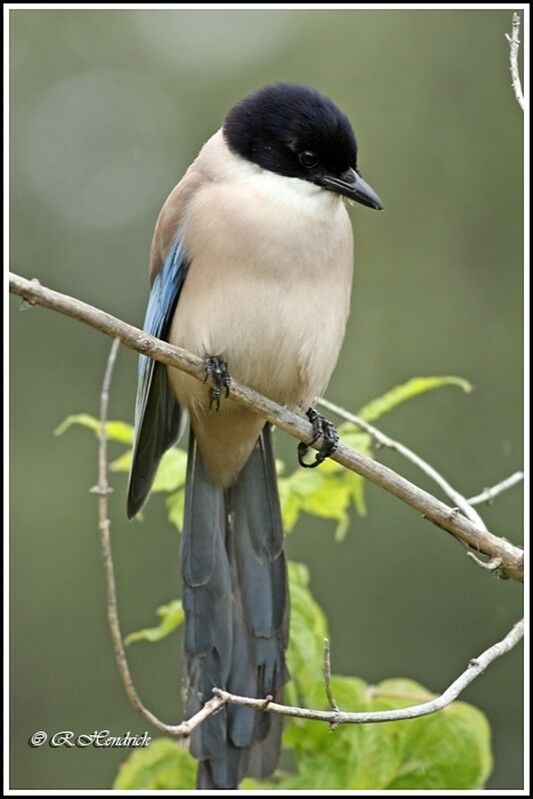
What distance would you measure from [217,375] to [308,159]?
597 mm

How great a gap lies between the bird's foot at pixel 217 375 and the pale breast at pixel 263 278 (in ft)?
0.17

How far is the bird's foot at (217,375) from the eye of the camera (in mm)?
2889

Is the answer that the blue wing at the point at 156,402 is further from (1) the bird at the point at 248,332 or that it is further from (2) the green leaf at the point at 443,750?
(2) the green leaf at the point at 443,750

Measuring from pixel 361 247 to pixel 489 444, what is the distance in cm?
122

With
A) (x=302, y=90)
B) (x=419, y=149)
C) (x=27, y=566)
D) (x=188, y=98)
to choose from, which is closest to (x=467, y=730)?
(x=302, y=90)

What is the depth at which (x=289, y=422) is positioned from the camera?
2.87 meters

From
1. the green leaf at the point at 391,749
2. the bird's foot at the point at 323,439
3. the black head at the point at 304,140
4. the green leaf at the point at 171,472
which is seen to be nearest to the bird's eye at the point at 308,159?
the black head at the point at 304,140

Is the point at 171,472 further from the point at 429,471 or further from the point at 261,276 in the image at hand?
the point at 429,471

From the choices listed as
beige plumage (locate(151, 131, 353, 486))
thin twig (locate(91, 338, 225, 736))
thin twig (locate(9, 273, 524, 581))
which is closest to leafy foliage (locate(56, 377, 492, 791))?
thin twig (locate(9, 273, 524, 581))

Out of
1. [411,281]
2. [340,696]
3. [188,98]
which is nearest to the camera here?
[340,696]

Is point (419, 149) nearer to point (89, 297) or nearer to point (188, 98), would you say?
point (188, 98)

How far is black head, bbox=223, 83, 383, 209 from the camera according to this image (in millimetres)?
2955

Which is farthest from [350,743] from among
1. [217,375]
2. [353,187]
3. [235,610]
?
[353,187]

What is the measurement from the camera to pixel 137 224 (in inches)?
260
